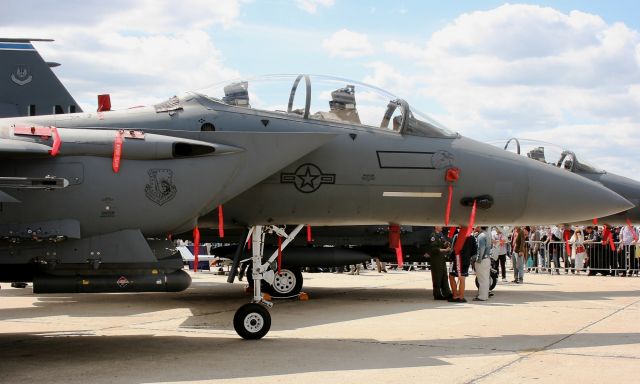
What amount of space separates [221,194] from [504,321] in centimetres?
519

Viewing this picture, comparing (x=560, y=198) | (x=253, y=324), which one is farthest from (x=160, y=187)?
(x=560, y=198)

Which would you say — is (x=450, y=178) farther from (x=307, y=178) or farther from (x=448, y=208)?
(x=307, y=178)

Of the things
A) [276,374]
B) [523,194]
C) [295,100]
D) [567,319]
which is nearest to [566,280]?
[567,319]

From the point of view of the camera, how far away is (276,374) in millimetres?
6848

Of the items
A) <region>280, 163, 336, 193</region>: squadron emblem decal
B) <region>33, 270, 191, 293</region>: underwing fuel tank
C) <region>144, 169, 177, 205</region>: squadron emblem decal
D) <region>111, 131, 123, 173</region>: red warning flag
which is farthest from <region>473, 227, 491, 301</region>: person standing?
<region>111, 131, 123, 173</region>: red warning flag

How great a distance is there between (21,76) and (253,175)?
8.84 meters

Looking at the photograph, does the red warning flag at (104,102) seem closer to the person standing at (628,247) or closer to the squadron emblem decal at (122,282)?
the squadron emblem decal at (122,282)

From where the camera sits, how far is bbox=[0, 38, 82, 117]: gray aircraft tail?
1493cm

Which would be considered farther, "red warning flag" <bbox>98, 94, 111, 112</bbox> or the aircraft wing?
"red warning flag" <bbox>98, 94, 111, 112</bbox>

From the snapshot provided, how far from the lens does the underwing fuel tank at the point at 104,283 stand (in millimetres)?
7422

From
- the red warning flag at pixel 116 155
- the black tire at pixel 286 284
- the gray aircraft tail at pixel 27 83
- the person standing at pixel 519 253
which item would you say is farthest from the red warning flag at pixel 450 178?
the person standing at pixel 519 253

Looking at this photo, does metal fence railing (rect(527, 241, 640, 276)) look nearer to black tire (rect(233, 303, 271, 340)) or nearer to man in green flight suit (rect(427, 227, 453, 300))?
man in green flight suit (rect(427, 227, 453, 300))

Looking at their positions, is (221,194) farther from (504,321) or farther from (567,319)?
(567,319)

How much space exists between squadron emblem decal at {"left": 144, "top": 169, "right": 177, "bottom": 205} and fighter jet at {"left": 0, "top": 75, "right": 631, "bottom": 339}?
0.01 m
